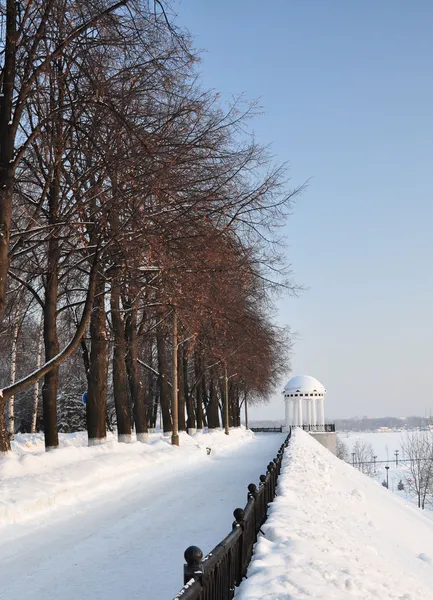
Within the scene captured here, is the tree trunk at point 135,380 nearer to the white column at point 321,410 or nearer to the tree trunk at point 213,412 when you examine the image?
the tree trunk at point 213,412

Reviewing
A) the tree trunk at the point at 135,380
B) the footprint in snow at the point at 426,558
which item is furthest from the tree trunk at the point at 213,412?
the footprint in snow at the point at 426,558

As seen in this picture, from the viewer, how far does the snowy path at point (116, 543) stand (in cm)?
719

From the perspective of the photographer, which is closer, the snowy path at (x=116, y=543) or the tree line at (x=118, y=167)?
the snowy path at (x=116, y=543)

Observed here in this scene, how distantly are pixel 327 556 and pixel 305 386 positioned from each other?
7875 cm

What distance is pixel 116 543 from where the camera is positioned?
941 centimetres

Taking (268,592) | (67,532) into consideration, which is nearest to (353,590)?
(268,592)

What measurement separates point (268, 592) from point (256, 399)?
7219cm

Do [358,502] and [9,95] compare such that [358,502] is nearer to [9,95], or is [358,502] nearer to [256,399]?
[9,95]

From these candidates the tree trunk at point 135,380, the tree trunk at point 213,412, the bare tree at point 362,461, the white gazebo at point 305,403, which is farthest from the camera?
the bare tree at point 362,461

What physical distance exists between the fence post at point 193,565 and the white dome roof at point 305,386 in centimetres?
8187

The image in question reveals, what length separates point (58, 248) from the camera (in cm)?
1485

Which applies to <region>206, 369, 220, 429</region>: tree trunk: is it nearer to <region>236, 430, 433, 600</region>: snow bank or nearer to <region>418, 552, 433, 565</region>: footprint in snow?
<region>236, 430, 433, 600</region>: snow bank

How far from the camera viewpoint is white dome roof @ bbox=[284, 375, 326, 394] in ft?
277

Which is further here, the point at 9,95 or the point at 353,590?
the point at 9,95
